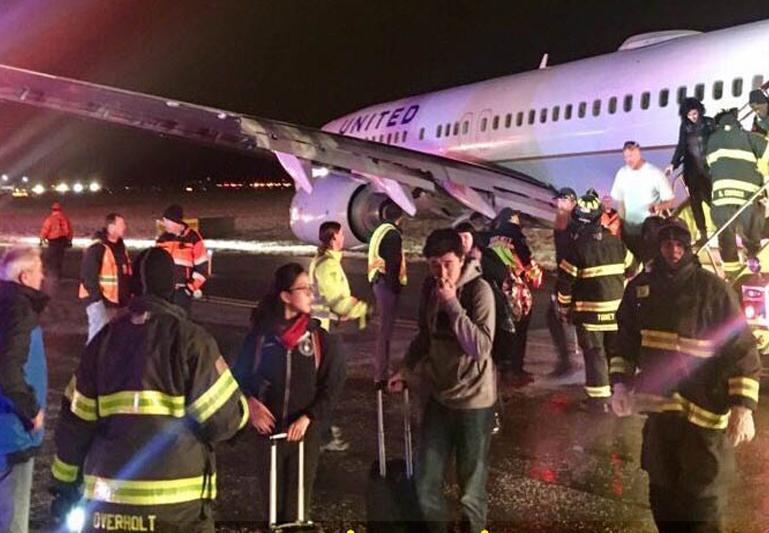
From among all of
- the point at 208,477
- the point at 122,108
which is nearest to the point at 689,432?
the point at 208,477

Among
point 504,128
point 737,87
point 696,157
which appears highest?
point 504,128

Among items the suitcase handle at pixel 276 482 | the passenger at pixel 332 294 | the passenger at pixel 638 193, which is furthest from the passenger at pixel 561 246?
the suitcase handle at pixel 276 482

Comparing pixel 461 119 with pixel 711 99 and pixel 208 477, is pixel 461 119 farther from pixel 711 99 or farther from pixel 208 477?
pixel 208 477

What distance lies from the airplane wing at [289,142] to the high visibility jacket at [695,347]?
29.4ft

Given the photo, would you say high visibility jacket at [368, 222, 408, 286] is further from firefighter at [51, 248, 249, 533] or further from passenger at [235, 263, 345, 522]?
firefighter at [51, 248, 249, 533]

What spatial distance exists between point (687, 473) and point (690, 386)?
1.28 feet

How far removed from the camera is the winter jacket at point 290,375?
4.27 metres

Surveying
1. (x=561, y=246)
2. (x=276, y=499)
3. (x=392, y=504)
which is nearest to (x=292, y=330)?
(x=276, y=499)

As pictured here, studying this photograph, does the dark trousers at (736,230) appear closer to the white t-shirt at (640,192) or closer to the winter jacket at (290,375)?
the white t-shirt at (640,192)

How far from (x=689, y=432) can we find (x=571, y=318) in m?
3.80

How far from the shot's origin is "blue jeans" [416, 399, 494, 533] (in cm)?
449

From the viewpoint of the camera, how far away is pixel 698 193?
838 cm

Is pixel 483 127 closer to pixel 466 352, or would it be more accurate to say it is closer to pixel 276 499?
pixel 466 352

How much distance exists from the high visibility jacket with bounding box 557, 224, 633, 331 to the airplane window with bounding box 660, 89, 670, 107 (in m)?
6.29
